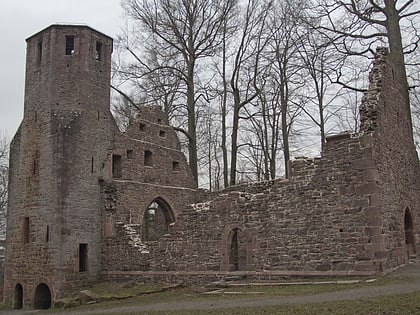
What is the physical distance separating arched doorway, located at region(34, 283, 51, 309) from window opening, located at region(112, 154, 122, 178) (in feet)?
20.5

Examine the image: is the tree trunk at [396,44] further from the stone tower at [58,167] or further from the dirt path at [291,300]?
the stone tower at [58,167]

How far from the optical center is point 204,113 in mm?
34562

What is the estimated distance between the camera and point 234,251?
19266mm

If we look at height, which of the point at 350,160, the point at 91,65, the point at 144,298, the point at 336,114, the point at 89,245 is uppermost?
the point at 91,65

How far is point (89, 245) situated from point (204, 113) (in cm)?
1494

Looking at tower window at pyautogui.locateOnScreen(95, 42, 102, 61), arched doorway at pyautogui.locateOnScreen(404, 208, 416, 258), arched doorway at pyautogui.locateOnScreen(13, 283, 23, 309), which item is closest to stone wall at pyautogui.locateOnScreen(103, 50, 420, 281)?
arched doorway at pyautogui.locateOnScreen(404, 208, 416, 258)

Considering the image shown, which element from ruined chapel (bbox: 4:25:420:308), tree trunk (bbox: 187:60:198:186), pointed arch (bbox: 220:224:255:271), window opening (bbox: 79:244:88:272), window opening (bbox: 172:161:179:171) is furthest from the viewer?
tree trunk (bbox: 187:60:198:186)

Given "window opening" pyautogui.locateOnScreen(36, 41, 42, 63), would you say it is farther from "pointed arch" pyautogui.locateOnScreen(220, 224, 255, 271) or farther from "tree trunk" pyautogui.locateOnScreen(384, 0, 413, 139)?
"tree trunk" pyautogui.locateOnScreen(384, 0, 413, 139)

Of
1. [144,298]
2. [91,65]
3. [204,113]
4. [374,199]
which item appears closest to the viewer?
[374,199]

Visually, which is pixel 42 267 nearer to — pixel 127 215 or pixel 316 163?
pixel 127 215

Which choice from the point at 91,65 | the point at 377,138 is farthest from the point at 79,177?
the point at 377,138

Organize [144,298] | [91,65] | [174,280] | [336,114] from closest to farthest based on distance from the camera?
[144,298] → [174,280] → [91,65] → [336,114]

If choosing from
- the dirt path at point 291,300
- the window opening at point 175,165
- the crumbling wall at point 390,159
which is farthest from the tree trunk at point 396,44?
the window opening at point 175,165

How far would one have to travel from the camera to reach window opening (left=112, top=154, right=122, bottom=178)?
24859 millimetres
